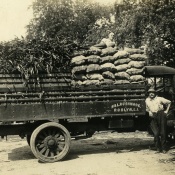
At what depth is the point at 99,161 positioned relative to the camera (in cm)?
807

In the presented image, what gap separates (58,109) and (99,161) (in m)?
1.49

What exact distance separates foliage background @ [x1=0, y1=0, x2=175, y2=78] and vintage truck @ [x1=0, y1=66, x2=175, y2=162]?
1.23ft

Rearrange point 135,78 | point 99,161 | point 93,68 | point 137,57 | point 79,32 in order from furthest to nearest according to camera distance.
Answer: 1. point 79,32
2. point 137,57
3. point 135,78
4. point 93,68
5. point 99,161

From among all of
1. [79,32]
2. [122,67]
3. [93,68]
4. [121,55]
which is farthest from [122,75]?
[79,32]

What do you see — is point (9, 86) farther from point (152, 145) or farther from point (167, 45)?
point (167, 45)

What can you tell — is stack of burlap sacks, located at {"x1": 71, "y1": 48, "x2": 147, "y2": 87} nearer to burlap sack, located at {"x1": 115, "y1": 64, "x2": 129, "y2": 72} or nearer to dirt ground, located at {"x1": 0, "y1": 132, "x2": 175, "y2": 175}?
burlap sack, located at {"x1": 115, "y1": 64, "x2": 129, "y2": 72}

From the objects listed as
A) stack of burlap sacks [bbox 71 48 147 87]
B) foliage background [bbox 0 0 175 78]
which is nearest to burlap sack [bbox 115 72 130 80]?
stack of burlap sacks [bbox 71 48 147 87]

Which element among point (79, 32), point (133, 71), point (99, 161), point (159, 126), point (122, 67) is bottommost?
point (99, 161)

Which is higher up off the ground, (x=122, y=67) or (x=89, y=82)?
(x=122, y=67)

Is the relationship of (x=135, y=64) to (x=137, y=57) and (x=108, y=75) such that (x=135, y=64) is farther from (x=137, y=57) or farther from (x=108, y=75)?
(x=108, y=75)

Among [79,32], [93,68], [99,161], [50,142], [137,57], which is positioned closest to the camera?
[99,161]

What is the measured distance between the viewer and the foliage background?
28.0ft

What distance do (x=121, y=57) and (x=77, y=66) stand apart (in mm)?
1087

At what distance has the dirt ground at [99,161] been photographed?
7093mm
